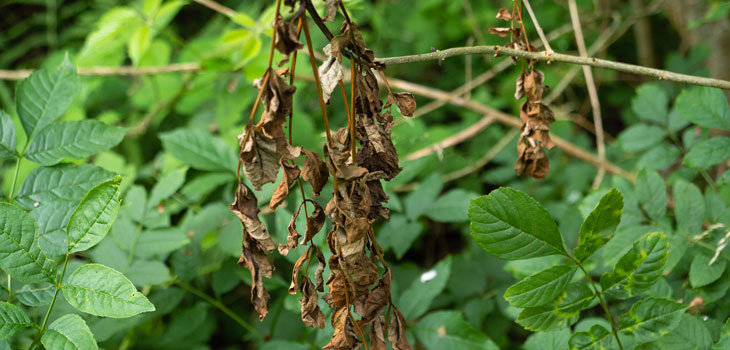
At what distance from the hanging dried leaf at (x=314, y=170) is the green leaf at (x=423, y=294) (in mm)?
580

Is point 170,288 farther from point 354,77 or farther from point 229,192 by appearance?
point 354,77

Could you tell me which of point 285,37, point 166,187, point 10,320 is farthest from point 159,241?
point 285,37

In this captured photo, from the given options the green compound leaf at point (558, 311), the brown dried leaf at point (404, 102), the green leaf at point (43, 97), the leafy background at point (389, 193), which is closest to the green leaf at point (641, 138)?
the leafy background at point (389, 193)

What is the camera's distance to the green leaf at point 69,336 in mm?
779

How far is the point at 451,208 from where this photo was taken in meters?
1.47

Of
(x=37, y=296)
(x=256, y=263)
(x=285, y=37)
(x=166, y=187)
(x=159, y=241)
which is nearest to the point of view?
(x=285, y=37)

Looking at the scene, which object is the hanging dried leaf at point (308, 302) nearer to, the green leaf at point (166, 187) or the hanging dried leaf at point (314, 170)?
the hanging dried leaf at point (314, 170)

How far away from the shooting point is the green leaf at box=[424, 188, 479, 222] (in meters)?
1.44

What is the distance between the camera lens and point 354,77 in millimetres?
720

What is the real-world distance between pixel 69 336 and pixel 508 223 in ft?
2.19

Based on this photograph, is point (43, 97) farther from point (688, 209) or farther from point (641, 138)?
point (641, 138)

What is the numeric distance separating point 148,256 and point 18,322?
495mm

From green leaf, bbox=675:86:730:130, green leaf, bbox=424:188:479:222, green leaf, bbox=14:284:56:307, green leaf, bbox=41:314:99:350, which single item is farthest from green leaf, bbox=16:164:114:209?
green leaf, bbox=675:86:730:130

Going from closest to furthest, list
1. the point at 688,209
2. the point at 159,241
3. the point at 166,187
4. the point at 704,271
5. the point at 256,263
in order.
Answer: the point at 256,263
the point at 704,271
the point at 688,209
the point at 159,241
the point at 166,187
